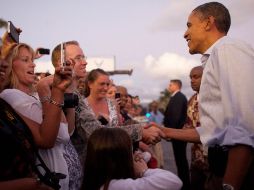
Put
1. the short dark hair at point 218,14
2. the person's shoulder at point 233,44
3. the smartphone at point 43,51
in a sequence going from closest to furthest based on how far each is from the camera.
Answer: the person's shoulder at point 233,44 → the short dark hair at point 218,14 → the smartphone at point 43,51

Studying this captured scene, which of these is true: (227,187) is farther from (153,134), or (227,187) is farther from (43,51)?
(43,51)

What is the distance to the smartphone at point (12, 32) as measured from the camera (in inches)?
127

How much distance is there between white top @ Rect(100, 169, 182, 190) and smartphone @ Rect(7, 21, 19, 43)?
4.90 ft

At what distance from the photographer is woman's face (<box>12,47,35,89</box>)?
3.14 m

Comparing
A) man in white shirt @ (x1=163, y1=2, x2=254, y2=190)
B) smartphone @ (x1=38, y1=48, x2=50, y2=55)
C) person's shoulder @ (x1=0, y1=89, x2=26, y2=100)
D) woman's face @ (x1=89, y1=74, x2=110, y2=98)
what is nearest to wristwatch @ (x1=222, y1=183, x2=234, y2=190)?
man in white shirt @ (x1=163, y1=2, x2=254, y2=190)

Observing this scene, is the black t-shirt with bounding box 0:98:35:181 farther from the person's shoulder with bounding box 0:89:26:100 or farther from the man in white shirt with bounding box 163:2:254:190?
the man in white shirt with bounding box 163:2:254:190

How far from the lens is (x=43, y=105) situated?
9.29 ft

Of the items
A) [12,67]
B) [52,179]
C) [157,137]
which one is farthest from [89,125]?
[52,179]

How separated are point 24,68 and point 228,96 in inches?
65.7

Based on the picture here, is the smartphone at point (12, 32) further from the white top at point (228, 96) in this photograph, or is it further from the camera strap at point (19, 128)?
the white top at point (228, 96)

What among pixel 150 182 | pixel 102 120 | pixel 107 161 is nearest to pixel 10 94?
pixel 107 161

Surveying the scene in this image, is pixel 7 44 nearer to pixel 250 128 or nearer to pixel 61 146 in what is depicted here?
pixel 61 146

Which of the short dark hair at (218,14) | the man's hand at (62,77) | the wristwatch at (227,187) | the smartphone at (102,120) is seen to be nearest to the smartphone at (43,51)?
the man's hand at (62,77)

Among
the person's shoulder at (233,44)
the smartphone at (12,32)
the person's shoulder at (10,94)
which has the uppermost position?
the smartphone at (12,32)
